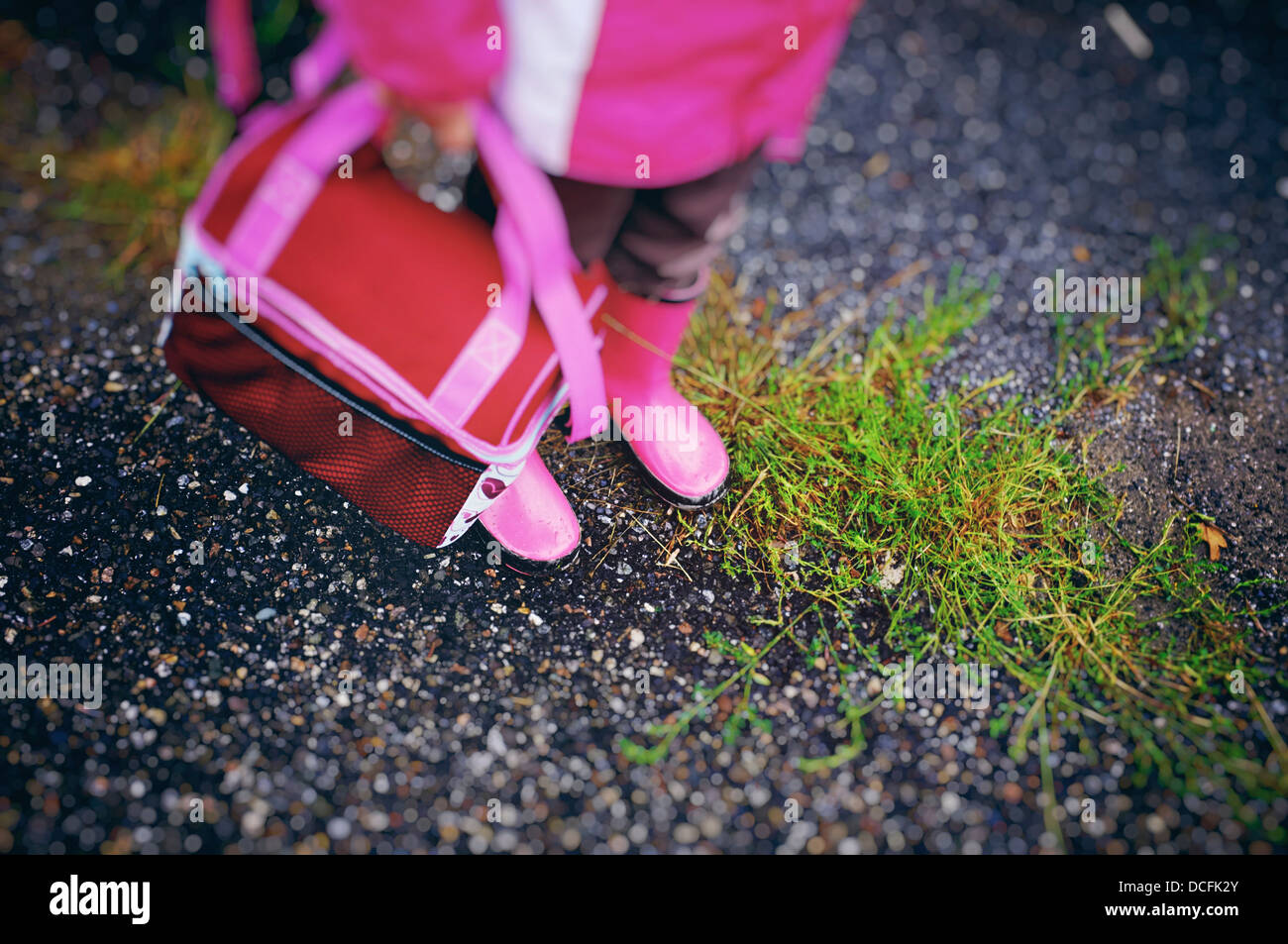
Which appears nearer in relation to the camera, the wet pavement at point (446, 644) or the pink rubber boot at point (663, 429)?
the wet pavement at point (446, 644)

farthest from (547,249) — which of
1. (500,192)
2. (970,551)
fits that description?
(970,551)

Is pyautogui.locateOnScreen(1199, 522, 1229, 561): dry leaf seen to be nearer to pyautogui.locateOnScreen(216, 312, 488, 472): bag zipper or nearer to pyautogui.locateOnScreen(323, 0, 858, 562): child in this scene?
pyautogui.locateOnScreen(323, 0, 858, 562): child

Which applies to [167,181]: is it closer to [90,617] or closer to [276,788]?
[90,617]

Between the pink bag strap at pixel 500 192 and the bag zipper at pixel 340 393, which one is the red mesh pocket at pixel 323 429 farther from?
the pink bag strap at pixel 500 192

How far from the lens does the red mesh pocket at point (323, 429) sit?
1241 millimetres

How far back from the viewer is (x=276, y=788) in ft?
4.24

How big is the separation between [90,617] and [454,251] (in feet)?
3.25

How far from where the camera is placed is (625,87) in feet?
3.03

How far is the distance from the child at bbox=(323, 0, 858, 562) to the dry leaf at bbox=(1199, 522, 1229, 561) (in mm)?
1223

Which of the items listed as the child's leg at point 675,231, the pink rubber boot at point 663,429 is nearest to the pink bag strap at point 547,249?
the child's leg at point 675,231

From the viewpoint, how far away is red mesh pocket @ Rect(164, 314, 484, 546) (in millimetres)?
1241

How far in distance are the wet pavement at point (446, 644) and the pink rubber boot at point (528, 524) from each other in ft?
0.27
